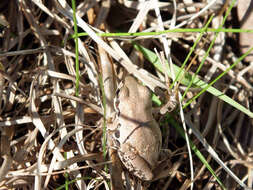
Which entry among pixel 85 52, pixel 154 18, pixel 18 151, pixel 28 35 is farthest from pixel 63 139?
pixel 154 18

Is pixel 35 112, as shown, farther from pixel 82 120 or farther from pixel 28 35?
pixel 28 35

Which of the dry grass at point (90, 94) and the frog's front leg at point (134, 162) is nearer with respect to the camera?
the frog's front leg at point (134, 162)

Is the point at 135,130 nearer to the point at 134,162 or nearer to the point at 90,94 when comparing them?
the point at 134,162

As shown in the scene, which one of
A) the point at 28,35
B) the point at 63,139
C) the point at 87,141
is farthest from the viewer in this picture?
the point at 28,35

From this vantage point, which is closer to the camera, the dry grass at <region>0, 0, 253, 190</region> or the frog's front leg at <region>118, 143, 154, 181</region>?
the frog's front leg at <region>118, 143, 154, 181</region>

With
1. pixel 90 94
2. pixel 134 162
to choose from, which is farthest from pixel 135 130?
pixel 90 94

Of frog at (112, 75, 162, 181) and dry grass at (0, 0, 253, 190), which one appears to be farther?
dry grass at (0, 0, 253, 190)

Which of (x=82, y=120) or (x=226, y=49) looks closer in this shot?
(x=82, y=120)
